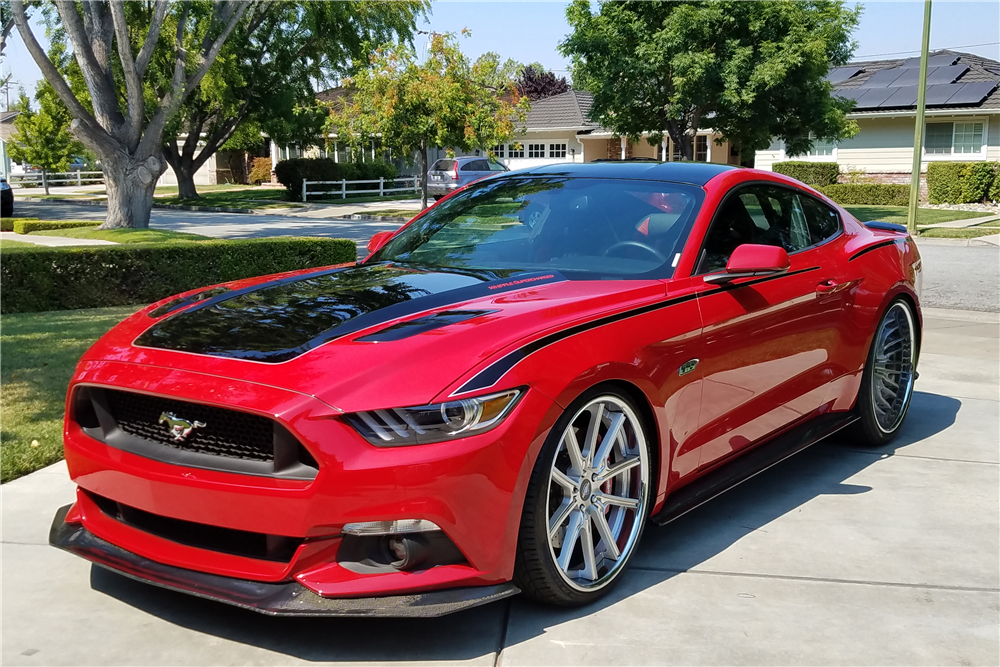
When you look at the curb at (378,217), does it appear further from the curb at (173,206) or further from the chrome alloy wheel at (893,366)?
the chrome alloy wheel at (893,366)

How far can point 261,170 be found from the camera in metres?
51.3

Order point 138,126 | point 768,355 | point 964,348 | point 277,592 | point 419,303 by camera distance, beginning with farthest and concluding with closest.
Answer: point 138,126 → point 964,348 → point 768,355 → point 419,303 → point 277,592

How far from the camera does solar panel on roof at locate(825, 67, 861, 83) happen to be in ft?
126

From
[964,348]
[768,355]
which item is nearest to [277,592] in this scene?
[768,355]

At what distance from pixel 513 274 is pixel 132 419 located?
63.8 inches

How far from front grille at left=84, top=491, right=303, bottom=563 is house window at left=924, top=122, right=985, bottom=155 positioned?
3492cm

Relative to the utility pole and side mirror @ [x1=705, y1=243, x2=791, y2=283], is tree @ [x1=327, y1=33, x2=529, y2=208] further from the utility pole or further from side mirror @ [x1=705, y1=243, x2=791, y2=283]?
side mirror @ [x1=705, y1=243, x2=791, y2=283]

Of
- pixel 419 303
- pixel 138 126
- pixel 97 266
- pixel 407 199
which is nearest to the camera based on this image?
pixel 419 303

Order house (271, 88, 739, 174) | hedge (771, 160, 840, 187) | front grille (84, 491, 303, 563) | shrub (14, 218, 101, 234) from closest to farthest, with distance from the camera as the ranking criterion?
1. front grille (84, 491, 303, 563)
2. shrub (14, 218, 101, 234)
3. hedge (771, 160, 840, 187)
4. house (271, 88, 739, 174)

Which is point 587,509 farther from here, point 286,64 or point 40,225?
point 286,64

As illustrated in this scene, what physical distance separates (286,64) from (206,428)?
34.0 metres

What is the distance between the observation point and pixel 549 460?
3197 mm

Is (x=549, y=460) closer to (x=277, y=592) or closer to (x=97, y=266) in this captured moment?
(x=277, y=592)

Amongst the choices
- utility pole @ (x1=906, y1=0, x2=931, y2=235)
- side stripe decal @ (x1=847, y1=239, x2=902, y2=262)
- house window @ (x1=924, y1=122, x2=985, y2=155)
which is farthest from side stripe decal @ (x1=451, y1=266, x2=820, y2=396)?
house window @ (x1=924, y1=122, x2=985, y2=155)
